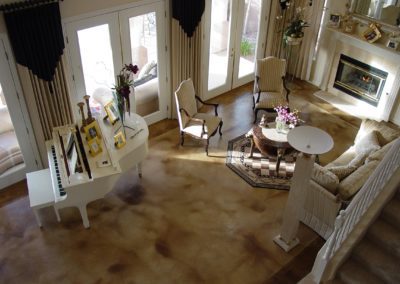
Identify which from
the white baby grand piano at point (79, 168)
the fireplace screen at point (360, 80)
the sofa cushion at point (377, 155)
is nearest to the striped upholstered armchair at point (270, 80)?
the fireplace screen at point (360, 80)

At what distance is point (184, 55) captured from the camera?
24.0 feet

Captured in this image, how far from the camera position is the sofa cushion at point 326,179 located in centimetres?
523

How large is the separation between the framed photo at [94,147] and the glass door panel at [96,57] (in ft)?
4.42

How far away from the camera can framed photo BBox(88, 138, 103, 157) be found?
5.34 metres

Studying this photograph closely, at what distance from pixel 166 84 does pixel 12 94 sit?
276 centimetres

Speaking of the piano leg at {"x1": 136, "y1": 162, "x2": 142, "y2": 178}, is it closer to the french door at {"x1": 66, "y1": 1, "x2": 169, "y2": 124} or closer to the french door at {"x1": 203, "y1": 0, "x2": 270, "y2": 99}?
the french door at {"x1": 66, "y1": 1, "x2": 169, "y2": 124}

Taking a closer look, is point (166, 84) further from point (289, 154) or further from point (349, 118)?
point (349, 118)

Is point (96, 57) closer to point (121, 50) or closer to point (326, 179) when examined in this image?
point (121, 50)

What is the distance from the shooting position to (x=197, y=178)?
6523 mm

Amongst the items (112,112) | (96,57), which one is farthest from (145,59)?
(112,112)

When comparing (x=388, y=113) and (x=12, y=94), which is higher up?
(x=12, y=94)

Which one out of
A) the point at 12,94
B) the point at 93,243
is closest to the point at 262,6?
the point at 12,94

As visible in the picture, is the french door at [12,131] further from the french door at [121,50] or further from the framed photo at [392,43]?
the framed photo at [392,43]

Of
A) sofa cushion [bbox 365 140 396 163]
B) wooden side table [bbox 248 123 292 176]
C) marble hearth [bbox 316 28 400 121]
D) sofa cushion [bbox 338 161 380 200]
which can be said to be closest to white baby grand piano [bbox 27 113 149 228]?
wooden side table [bbox 248 123 292 176]
